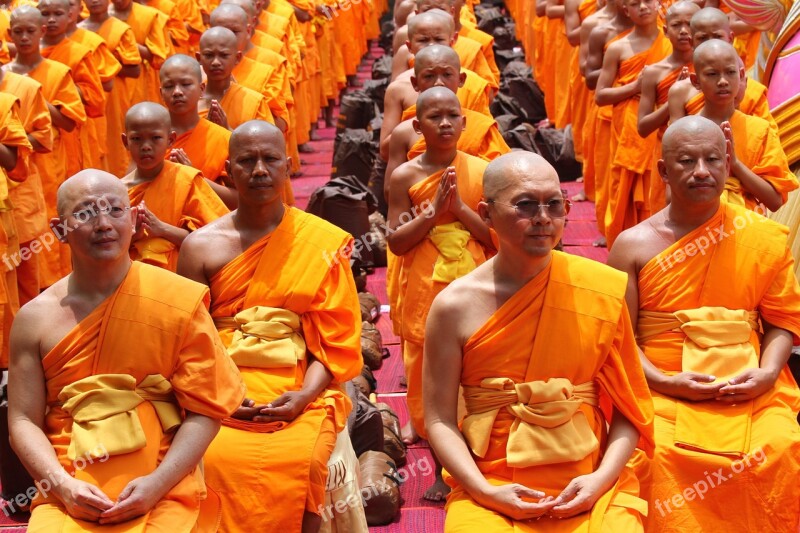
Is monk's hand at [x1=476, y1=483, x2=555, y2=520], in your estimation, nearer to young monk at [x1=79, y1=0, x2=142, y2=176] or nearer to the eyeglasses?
the eyeglasses

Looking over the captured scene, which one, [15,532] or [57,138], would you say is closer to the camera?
[15,532]

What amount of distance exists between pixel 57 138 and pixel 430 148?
366 centimetres

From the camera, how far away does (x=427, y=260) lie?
5.36 metres

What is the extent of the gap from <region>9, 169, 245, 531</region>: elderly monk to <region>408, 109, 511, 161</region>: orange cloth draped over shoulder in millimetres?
2664

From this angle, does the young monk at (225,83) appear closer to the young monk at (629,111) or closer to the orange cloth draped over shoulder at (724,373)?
the young monk at (629,111)

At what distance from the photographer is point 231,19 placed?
329 inches

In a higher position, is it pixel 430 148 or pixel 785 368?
pixel 430 148

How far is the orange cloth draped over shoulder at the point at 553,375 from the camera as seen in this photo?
11.8ft

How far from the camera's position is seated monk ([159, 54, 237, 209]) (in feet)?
20.4

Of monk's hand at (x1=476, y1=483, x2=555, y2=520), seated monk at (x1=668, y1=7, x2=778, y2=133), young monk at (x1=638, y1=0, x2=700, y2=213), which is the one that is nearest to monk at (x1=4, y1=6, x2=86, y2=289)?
young monk at (x1=638, y1=0, x2=700, y2=213)

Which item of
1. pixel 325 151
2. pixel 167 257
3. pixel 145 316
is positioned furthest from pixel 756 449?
pixel 325 151

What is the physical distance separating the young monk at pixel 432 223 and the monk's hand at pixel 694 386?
1.20 meters

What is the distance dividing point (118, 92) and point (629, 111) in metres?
4.56

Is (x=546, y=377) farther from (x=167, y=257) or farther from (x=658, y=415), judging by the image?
(x=167, y=257)
